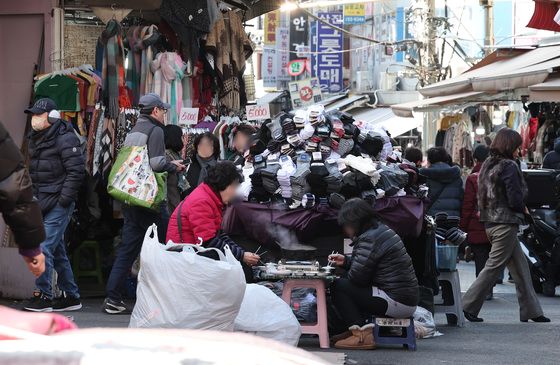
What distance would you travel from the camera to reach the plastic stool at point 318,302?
9.30 m

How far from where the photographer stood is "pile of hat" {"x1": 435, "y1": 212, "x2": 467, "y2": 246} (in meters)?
11.3

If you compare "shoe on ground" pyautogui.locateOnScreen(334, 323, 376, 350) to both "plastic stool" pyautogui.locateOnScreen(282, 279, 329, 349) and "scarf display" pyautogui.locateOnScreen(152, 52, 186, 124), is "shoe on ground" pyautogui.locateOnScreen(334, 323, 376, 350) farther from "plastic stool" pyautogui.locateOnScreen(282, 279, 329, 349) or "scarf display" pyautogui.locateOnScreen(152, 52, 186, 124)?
"scarf display" pyautogui.locateOnScreen(152, 52, 186, 124)

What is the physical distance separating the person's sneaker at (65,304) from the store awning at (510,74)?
23.0 ft

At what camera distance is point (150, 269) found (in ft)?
25.3

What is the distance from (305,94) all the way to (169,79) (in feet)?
50.8

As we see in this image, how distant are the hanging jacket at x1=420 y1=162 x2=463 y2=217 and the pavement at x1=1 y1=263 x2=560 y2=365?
2000mm

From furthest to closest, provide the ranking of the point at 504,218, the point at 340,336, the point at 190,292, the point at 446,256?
the point at 504,218 < the point at 446,256 < the point at 340,336 < the point at 190,292

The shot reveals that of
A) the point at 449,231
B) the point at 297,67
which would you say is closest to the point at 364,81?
the point at 297,67

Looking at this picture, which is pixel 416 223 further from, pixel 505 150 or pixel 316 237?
pixel 505 150

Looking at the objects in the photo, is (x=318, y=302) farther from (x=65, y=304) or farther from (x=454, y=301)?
(x=65, y=304)

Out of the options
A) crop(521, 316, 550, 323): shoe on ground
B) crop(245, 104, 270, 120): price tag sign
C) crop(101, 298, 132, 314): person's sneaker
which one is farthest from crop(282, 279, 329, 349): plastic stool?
crop(245, 104, 270, 120): price tag sign

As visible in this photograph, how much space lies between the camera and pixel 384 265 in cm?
924

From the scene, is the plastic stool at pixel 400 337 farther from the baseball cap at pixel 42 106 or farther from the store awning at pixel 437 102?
the store awning at pixel 437 102

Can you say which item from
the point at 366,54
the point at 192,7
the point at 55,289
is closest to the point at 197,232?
the point at 55,289
